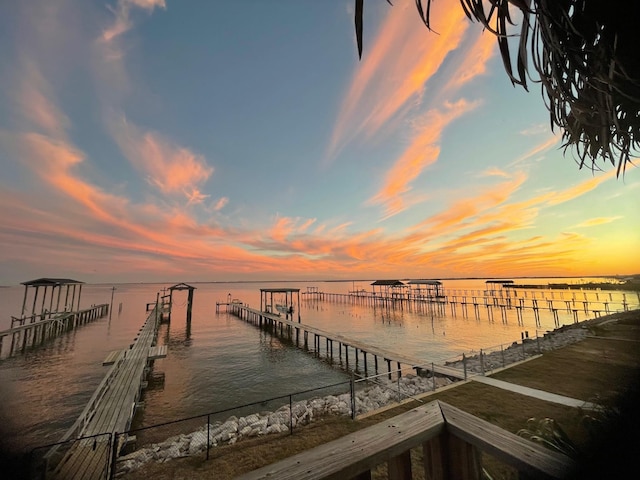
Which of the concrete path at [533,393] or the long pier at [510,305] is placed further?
the long pier at [510,305]

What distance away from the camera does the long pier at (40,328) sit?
2866 cm

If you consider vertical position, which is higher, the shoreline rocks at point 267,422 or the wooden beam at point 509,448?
the wooden beam at point 509,448

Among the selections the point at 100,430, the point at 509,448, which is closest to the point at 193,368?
the point at 100,430

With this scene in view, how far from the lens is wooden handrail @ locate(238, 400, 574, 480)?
1.14 meters

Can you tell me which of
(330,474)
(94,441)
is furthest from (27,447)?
(330,474)

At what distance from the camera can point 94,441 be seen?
9031 mm

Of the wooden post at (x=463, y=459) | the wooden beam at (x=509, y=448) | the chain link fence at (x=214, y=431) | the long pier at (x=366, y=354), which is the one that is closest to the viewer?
the wooden beam at (x=509, y=448)

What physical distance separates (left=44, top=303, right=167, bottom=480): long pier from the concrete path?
13.2 metres

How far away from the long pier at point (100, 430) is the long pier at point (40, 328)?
19811 mm

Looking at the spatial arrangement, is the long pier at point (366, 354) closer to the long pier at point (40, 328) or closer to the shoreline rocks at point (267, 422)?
the shoreline rocks at point (267, 422)

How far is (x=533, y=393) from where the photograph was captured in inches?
407

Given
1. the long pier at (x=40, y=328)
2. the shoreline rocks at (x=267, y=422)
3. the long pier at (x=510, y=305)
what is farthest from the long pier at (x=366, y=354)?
the long pier at (x=510, y=305)

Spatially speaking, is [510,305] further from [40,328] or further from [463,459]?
[40,328]

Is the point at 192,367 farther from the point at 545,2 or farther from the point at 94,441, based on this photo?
the point at 545,2
